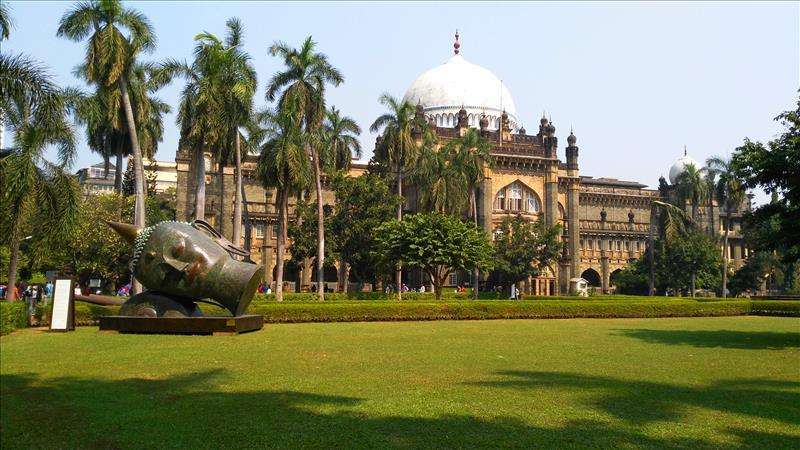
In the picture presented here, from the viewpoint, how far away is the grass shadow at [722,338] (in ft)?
59.6

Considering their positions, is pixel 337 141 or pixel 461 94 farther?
pixel 461 94

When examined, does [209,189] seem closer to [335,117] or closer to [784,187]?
[335,117]

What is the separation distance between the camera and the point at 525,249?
5106 cm

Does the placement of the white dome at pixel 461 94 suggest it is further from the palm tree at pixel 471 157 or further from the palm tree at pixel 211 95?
the palm tree at pixel 211 95

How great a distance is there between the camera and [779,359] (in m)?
15.0

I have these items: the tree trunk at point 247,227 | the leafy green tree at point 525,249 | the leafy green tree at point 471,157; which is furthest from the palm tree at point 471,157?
the tree trunk at point 247,227

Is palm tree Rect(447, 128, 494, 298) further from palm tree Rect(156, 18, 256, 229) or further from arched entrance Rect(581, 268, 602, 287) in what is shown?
arched entrance Rect(581, 268, 602, 287)

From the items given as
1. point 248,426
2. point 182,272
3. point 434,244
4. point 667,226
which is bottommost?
point 248,426

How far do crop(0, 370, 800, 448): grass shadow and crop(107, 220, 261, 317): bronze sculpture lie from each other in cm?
862

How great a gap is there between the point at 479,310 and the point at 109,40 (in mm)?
18306

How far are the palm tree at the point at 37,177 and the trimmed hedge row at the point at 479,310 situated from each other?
3.00 meters

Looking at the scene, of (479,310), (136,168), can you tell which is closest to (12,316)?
(136,168)

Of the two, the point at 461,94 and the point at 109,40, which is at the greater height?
the point at 461,94

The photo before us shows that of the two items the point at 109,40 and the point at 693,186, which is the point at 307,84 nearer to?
the point at 109,40
